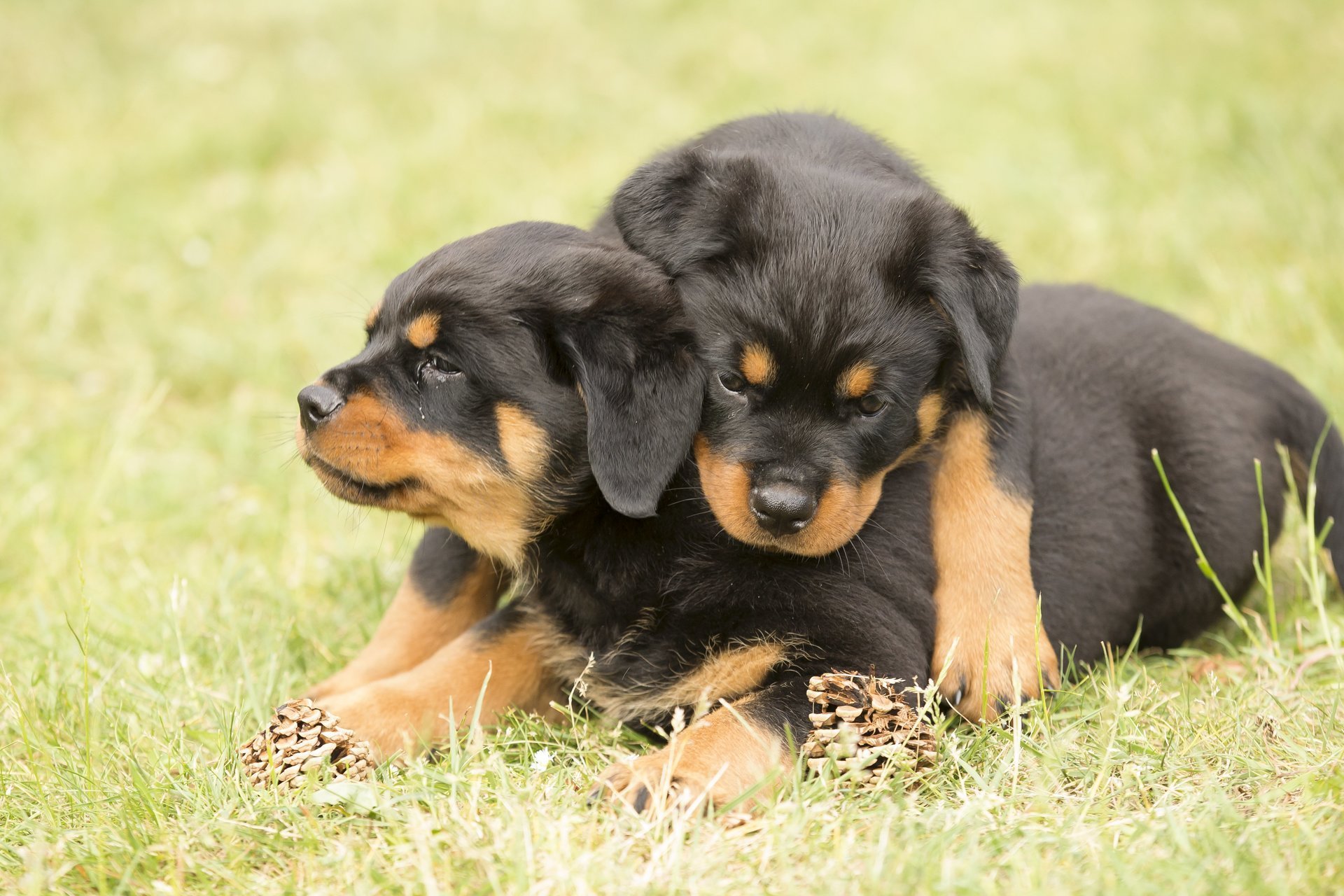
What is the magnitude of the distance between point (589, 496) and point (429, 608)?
0.63 meters

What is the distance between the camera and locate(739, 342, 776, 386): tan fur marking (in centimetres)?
274

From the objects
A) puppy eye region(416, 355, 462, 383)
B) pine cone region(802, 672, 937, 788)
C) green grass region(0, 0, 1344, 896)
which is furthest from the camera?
puppy eye region(416, 355, 462, 383)

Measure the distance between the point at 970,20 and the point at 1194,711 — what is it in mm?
7497

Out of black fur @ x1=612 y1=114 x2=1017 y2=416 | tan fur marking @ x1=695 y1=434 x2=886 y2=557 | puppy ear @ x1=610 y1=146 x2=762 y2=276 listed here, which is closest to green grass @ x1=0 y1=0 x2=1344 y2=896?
tan fur marking @ x1=695 y1=434 x2=886 y2=557

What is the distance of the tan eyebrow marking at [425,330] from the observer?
2723mm

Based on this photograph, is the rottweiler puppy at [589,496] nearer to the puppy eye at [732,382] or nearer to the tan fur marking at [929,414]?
the puppy eye at [732,382]

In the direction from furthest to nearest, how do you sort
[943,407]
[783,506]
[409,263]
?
[409,263]
[943,407]
[783,506]

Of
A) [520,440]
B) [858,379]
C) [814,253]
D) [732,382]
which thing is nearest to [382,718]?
[520,440]

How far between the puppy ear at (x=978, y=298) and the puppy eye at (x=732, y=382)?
1.54 ft

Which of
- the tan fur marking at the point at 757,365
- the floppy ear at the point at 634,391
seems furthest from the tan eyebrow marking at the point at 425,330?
the tan fur marking at the point at 757,365

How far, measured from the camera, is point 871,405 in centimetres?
283

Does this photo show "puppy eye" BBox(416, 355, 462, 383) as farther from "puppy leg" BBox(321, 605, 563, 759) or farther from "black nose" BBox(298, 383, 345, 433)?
"puppy leg" BBox(321, 605, 563, 759)

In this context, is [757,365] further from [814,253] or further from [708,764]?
[708,764]

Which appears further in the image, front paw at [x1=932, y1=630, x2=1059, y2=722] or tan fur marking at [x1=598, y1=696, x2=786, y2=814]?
front paw at [x1=932, y1=630, x2=1059, y2=722]
